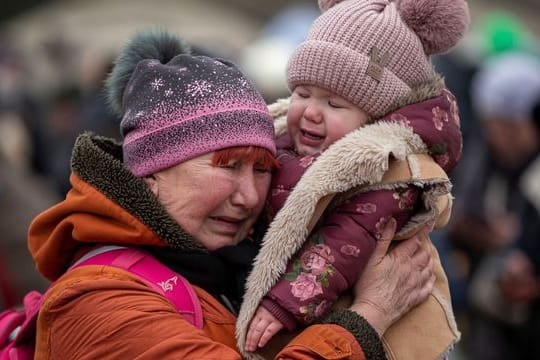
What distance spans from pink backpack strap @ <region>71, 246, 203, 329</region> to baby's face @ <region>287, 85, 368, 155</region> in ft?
1.87

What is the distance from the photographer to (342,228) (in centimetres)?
327

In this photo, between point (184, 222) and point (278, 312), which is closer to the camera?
point (278, 312)

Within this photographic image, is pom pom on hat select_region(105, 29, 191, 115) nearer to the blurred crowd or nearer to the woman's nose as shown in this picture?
the woman's nose

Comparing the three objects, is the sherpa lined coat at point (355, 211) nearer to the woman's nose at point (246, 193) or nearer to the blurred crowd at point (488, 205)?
the woman's nose at point (246, 193)

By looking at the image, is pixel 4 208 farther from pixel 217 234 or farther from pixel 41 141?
pixel 41 141

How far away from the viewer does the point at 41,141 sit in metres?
10.4

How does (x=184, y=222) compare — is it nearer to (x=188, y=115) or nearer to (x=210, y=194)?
(x=210, y=194)

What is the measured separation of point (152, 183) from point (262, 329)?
21.7 inches

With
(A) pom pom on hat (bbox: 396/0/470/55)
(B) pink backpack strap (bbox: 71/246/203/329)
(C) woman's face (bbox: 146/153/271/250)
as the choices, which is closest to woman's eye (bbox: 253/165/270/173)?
(C) woman's face (bbox: 146/153/271/250)

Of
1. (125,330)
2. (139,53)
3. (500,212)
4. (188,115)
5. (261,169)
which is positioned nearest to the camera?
(125,330)

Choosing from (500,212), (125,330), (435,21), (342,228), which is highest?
(435,21)

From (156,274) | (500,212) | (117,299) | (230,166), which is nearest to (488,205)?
(500,212)

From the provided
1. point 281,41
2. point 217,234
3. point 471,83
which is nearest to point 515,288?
point 471,83

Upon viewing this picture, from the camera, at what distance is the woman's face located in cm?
333
